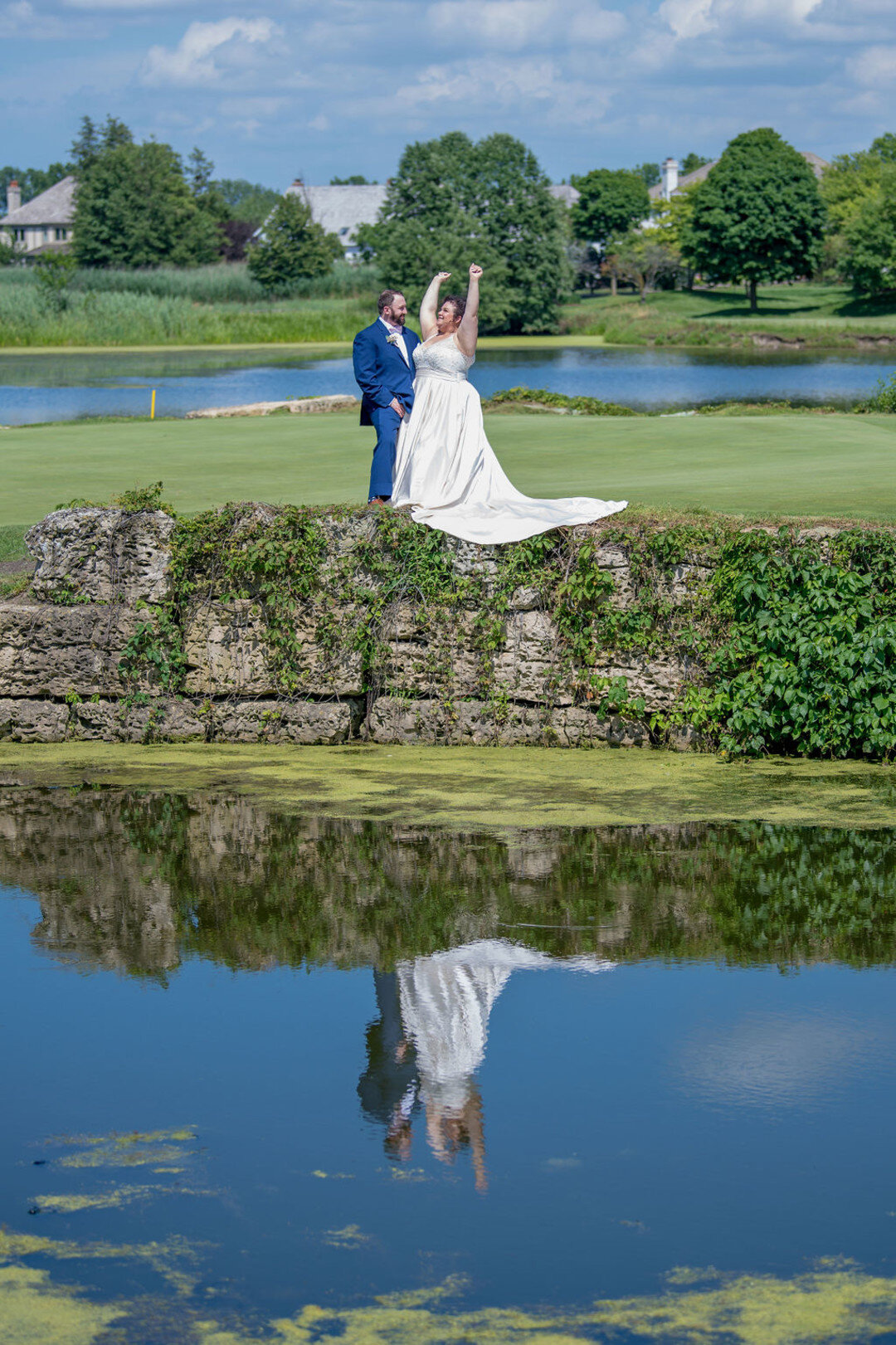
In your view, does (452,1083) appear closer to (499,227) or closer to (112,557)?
(112,557)

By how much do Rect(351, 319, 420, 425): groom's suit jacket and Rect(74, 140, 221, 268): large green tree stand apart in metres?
87.8

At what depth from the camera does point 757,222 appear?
310 feet

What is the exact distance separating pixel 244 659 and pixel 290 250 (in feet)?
260

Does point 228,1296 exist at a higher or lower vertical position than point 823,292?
lower

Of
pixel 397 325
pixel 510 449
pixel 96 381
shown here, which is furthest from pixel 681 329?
pixel 397 325

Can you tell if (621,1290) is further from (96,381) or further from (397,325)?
(96,381)

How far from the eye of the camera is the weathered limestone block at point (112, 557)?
32.7 ft

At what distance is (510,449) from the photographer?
17016 millimetres

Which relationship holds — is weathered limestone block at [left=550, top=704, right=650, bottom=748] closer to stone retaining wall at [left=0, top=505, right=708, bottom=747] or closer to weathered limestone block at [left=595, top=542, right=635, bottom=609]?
stone retaining wall at [left=0, top=505, right=708, bottom=747]

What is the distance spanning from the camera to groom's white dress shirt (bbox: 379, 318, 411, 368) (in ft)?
35.2

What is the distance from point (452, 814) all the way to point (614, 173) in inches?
5746

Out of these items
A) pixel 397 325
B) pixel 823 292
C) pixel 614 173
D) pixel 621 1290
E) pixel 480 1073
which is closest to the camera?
pixel 621 1290

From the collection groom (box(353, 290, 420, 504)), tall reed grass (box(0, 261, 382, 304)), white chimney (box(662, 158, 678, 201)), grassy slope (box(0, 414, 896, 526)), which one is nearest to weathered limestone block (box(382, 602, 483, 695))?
groom (box(353, 290, 420, 504))

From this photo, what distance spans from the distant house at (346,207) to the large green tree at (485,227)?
2167 inches
